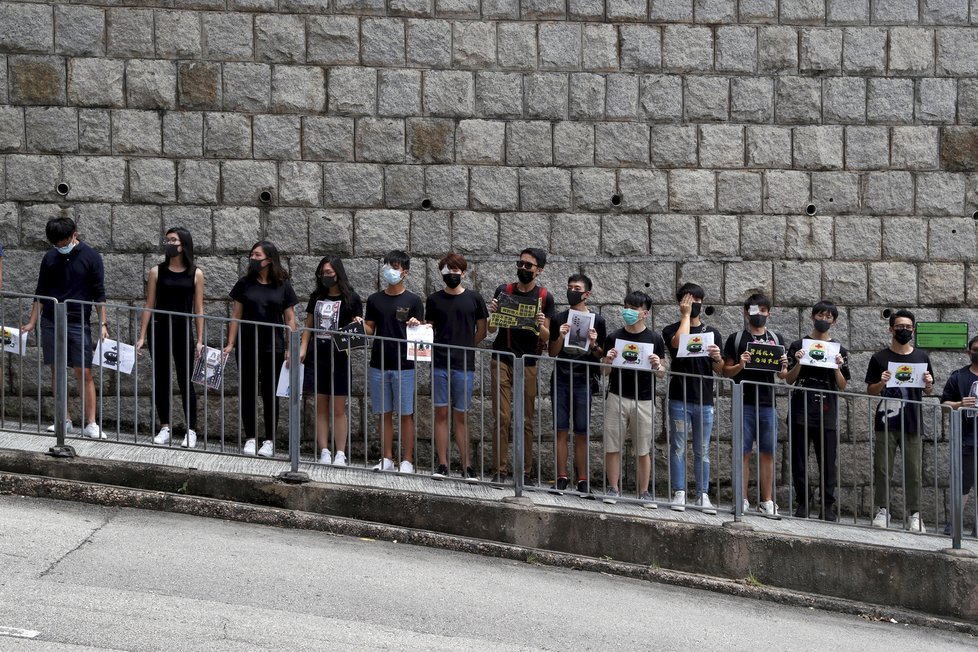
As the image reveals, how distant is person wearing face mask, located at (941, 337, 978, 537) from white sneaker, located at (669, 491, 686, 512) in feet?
→ 6.31

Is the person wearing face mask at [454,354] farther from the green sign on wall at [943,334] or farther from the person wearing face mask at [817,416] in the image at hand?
the green sign on wall at [943,334]

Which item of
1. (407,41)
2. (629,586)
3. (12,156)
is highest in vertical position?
(407,41)

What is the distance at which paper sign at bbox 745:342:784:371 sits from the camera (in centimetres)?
1068

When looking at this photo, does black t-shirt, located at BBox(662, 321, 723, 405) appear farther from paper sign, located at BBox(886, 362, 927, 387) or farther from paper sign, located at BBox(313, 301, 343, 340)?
paper sign, located at BBox(313, 301, 343, 340)

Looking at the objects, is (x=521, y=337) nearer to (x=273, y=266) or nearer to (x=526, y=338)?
(x=526, y=338)

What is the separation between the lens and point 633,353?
10.2m

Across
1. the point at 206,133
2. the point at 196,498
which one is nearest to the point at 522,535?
the point at 196,498

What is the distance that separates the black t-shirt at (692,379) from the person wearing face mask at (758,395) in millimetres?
282

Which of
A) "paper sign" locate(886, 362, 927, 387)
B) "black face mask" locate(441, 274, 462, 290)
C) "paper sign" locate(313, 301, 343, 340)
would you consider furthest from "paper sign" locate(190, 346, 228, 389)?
"paper sign" locate(886, 362, 927, 387)

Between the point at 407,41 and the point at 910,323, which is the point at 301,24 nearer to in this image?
the point at 407,41

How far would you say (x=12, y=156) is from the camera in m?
11.6

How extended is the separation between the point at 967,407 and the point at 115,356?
21.5 ft

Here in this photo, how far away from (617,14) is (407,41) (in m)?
1.98

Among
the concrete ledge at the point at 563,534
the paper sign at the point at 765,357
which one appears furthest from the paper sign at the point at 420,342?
the paper sign at the point at 765,357
